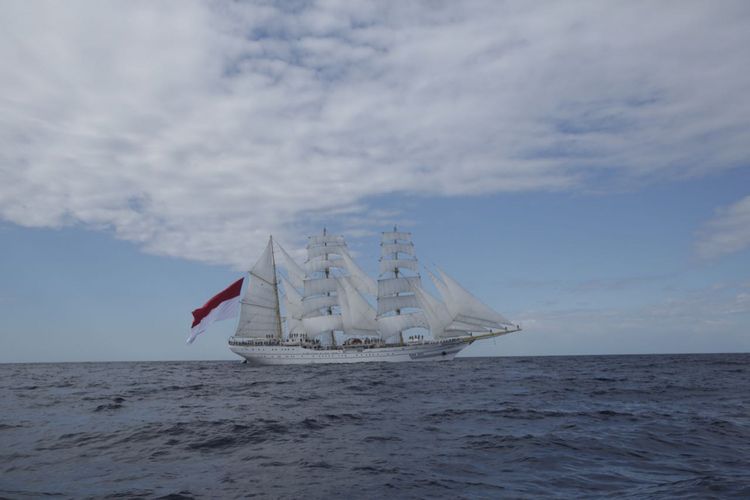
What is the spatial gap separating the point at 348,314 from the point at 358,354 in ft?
25.8

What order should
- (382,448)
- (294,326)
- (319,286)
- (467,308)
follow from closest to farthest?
(382,448) → (467,308) → (319,286) → (294,326)

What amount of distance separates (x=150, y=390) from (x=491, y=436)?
1048 inches

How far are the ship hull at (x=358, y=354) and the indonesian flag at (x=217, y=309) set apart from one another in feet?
57.9

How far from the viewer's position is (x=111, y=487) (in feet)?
36.3

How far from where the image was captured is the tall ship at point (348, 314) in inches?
3334

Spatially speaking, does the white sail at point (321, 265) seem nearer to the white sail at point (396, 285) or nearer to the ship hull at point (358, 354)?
the white sail at point (396, 285)

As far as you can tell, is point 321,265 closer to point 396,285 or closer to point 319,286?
point 319,286

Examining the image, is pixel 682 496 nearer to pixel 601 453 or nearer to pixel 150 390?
pixel 601 453

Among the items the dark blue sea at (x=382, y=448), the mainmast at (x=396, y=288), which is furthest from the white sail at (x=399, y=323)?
the dark blue sea at (x=382, y=448)

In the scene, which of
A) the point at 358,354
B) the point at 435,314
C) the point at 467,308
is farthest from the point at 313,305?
the point at 467,308

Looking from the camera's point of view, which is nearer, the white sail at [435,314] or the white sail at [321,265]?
the white sail at [435,314]

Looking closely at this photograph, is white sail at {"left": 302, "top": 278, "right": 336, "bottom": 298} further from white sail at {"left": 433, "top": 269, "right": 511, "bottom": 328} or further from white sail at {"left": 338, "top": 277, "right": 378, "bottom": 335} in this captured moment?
white sail at {"left": 433, "top": 269, "right": 511, "bottom": 328}

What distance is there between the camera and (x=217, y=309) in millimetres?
70875

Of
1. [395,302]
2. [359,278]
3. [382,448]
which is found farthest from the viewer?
[359,278]
